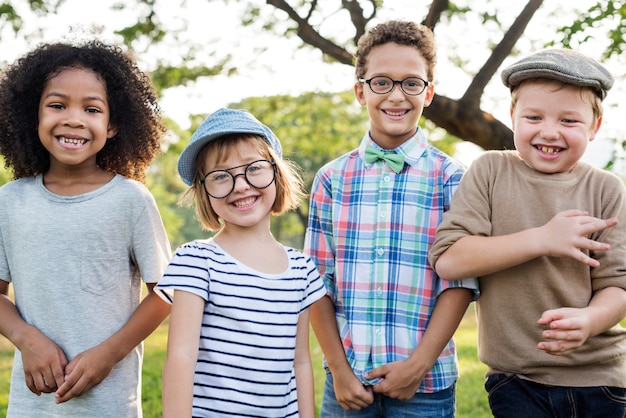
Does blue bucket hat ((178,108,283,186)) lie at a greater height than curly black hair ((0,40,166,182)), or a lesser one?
lesser

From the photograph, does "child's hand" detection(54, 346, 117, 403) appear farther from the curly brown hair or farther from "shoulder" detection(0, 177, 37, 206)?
the curly brown hair

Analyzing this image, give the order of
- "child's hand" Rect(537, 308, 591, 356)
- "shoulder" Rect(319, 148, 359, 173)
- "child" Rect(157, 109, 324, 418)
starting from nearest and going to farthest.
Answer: "child's hand" Rect(537, 308, 591, 356) < "child" Rect(157, 109, 324, 418) < "shoulder" Rect(319, 148, 359, 173)

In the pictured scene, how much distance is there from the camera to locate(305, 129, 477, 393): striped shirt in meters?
2.84

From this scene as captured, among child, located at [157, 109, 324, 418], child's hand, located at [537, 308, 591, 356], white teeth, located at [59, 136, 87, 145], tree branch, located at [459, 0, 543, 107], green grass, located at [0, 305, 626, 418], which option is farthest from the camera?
green grass, located at [0, 305, 626, 418]

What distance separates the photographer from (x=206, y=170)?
8.75 feet

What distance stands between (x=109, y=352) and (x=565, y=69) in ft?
5.97

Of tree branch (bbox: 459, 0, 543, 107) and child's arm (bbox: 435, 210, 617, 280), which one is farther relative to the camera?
tree branch (bbox: 459, 0, 543, 107)

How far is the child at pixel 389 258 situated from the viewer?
9.22ft

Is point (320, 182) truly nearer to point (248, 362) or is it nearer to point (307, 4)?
point (248, 362)

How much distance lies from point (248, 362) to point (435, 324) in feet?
Result: 2.33

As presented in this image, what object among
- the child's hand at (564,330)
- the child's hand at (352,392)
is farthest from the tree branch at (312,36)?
the child's hand at (564,330)

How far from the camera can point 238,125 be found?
2.63 m

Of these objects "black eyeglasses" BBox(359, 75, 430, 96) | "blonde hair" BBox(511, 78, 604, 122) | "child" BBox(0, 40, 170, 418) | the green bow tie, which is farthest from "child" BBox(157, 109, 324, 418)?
"blonde hair" BBox(511, 78, 604, 122)

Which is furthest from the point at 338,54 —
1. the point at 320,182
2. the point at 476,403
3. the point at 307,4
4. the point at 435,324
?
the point at 435,324
